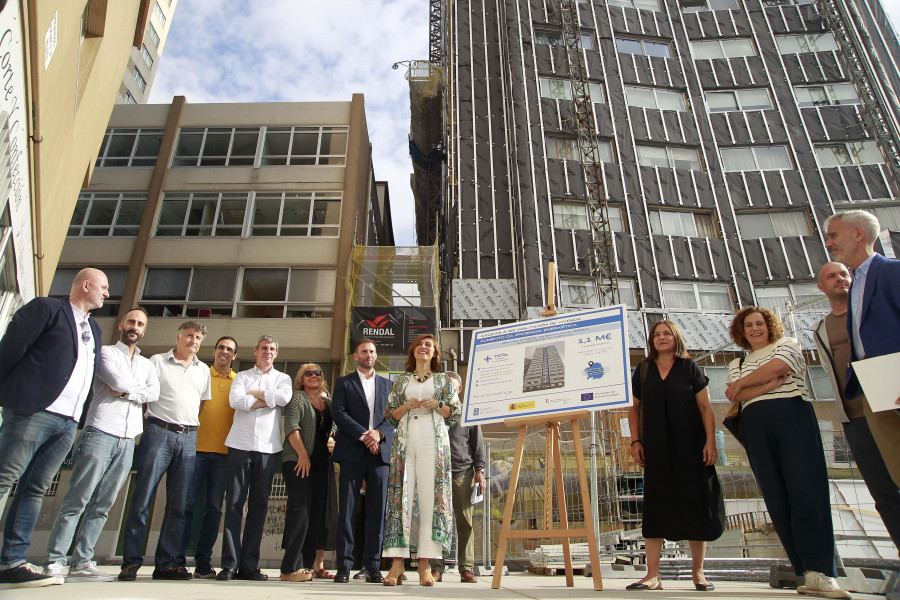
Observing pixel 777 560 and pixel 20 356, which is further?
pixel 777 560

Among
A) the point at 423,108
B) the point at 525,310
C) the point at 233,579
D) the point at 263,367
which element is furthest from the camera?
the point at 423,108

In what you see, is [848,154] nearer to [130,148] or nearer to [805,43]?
[805,43]

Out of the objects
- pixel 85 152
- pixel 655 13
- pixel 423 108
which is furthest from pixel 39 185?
pixel 655 13

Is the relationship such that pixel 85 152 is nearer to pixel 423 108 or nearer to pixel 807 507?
pixel 807 507

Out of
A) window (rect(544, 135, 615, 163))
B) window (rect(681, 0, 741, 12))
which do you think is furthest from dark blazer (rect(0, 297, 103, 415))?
window (rect(681, 0, 741, 12))

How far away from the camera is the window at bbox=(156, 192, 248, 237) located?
65.7ft

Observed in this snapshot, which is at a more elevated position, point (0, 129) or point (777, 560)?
point (0, 129)

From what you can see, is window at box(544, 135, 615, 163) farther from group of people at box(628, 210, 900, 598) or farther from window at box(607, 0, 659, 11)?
group of people at box(628, 210, 900, 598)

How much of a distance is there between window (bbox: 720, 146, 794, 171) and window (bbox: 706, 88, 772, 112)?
2234mm

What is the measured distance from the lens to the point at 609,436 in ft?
22.7

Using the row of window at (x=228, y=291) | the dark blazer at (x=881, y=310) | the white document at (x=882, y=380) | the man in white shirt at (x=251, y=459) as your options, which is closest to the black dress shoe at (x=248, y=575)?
the man in white shirt at (x=251, y=459)

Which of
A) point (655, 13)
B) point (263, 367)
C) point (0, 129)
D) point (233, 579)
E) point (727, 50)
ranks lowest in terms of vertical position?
point (233, 579)

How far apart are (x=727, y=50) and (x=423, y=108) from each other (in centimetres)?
1512

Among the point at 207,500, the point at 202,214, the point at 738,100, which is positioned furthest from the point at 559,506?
the point at 738,100
